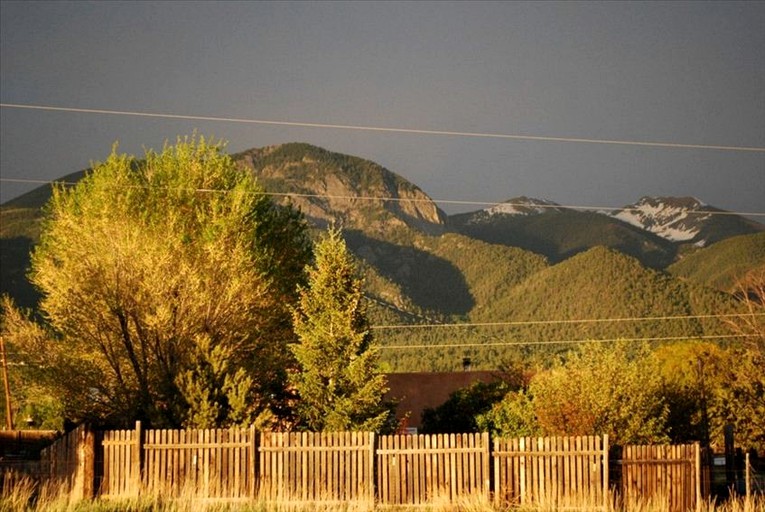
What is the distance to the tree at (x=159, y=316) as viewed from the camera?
27844 millimetres

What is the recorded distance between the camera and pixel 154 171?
39.6 meters

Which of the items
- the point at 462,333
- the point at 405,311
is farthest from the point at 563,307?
the point at 405,311

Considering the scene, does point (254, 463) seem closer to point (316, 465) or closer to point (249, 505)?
point (316, 465)

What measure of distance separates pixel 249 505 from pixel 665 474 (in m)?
9.01

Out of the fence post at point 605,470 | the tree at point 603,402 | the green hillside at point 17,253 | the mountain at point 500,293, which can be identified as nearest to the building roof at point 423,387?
the tree at point 603,402

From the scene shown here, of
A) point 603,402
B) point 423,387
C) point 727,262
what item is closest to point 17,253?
point 727,262

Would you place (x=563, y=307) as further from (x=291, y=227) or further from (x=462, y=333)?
(x=291, y=227)

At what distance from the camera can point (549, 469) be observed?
79.4 feet

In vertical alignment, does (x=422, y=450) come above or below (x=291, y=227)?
below

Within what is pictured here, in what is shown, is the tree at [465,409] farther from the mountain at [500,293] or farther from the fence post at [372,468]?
the mountain at [500,293]

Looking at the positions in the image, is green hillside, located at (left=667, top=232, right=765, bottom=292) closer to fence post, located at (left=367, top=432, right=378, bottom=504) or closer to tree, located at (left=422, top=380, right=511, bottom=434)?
tree, located at (left=422, top=380, right=511, bottom=434)

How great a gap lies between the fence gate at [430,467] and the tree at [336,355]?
157 inches

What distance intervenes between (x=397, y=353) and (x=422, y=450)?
306 feet

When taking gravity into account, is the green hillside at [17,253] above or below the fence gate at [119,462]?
above
